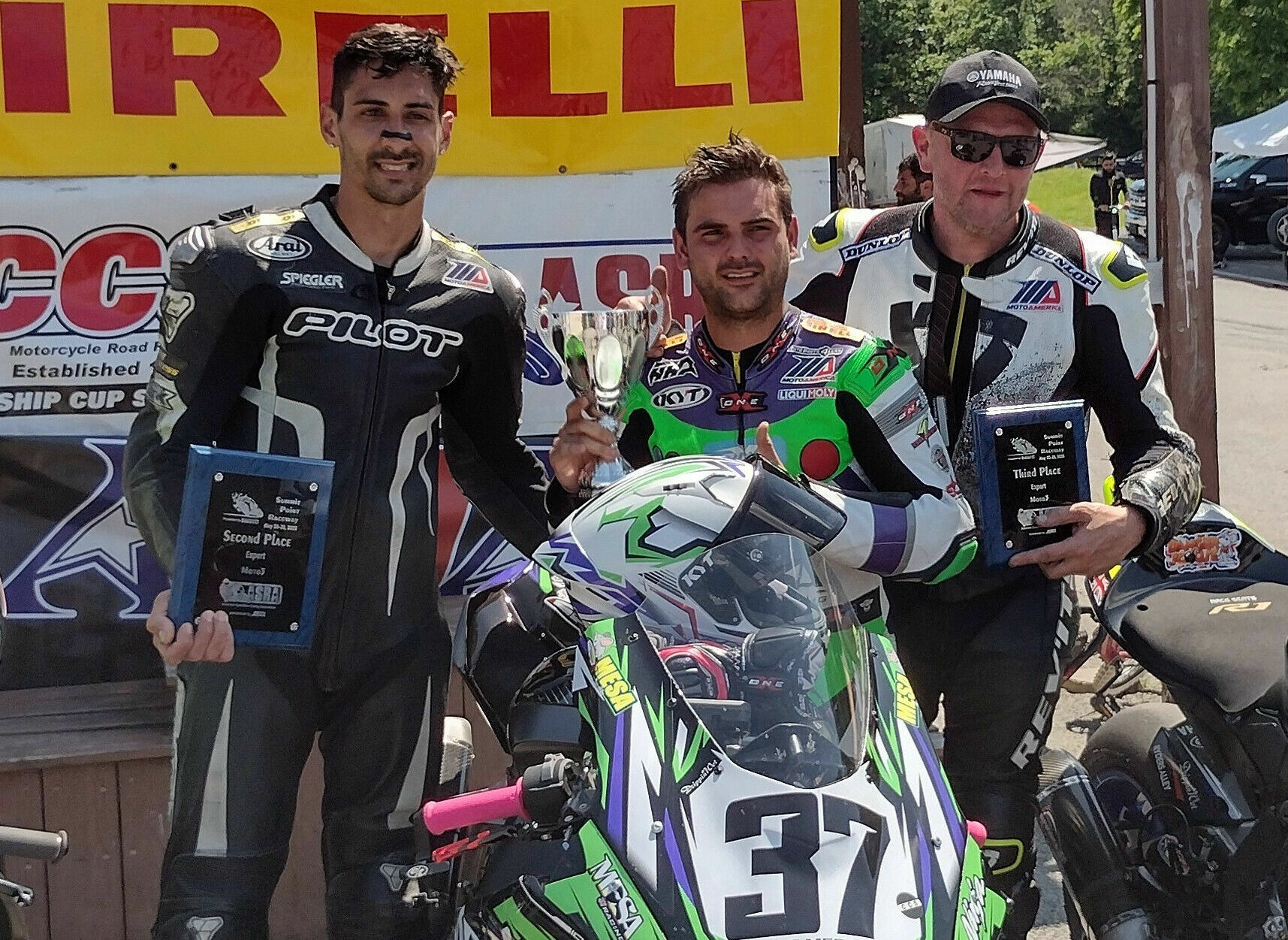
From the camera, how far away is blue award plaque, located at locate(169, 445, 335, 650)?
2.55 m

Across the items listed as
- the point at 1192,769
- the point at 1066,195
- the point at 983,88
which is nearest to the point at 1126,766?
the point at 1192,769

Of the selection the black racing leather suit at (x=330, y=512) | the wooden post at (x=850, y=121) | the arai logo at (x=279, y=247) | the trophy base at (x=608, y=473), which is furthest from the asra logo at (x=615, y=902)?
the wooden post at (x=850, y=121)

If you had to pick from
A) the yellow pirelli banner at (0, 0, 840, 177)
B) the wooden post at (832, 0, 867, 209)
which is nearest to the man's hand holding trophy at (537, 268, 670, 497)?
the yellow pirelli banner at (0, 0, 840, 177)

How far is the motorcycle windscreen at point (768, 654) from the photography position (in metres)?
2.03

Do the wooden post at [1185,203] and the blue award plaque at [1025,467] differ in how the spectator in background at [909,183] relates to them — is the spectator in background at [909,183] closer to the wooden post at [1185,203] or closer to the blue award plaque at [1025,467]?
the wooden post at [1185,203]

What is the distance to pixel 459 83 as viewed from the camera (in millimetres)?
4391

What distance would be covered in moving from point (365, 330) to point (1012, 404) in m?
1.30

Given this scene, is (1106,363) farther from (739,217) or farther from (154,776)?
(154,776)

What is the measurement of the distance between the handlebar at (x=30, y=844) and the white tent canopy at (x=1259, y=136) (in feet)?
79.1

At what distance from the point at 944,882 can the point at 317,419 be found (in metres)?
1.52

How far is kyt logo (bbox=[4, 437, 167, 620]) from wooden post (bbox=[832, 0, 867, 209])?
2315 millimetres

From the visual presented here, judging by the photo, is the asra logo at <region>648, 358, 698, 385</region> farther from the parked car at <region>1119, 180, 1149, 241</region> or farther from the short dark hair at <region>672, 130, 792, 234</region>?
the parked car at <region>1119, 180, 1149, 241</region>

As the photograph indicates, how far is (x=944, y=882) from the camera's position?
1.95 metres

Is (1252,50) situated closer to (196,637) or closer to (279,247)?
(279,247)
